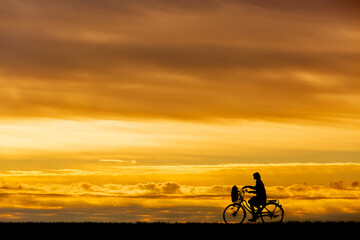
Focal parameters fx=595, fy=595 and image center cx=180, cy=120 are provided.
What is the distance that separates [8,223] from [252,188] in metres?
12.2

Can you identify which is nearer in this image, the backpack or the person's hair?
the person's hair

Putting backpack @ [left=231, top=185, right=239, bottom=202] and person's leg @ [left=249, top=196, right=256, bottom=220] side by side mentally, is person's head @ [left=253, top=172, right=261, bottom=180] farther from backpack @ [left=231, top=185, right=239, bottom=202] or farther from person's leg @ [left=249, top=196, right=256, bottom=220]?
backpack @ [left=231, top=185, right=239, bottom=202]

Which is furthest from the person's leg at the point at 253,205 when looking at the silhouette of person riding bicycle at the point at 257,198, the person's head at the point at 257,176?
the person's head at the point at 257,176

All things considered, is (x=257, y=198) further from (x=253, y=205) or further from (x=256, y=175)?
(x=256, y=175)

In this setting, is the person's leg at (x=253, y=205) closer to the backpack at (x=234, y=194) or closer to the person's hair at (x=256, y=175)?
the backpack at (x=234, y=194)

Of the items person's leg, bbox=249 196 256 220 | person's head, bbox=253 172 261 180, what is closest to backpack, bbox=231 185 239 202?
person's leg, bbox=249 196 256 220
